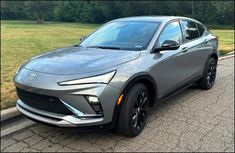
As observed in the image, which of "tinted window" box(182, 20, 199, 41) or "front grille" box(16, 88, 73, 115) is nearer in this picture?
"front grille" box(16, 88, 73, 115)

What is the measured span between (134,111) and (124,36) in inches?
55.1

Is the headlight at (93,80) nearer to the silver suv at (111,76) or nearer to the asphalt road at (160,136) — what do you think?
the silver suv at (111,76)

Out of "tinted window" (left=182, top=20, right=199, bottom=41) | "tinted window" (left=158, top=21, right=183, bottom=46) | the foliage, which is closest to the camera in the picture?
"tinted window" (left=158, top=21, right=183, bottom=46)

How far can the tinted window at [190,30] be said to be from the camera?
5.94 m

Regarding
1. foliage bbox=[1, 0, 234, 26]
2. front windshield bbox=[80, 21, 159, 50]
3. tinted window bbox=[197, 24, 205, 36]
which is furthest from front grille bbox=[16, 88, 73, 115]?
foliage bbox=[1, 0, 234, 26]

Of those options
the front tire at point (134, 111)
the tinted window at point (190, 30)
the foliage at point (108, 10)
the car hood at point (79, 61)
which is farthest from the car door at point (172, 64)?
the foliage at point (108, 10)

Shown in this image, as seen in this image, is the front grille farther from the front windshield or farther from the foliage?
the foliage

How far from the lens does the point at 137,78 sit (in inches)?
167

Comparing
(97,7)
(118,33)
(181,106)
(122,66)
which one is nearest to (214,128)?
(181,106)

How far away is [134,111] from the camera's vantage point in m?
4.29

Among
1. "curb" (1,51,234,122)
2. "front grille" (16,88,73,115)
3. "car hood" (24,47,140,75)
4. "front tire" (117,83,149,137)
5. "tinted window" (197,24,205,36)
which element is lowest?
"curb" (1,51,234,122)

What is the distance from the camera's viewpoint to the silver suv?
3768 millimetres

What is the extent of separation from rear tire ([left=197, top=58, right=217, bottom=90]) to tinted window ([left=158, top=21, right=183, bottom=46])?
132 cm

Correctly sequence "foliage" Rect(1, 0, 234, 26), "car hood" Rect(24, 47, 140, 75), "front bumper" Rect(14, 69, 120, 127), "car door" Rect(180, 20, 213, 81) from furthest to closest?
"foliage" Rect(1, 0, 234, 26)
"car door" Rect(180, 20, 213, 81)
"car hood" Rect(24, 47, 140, 75)
"front bumper" Rect(14, 69, 120, 127)
